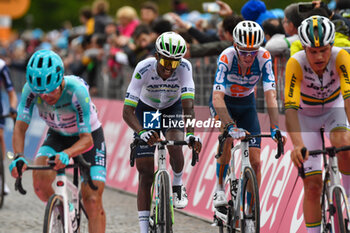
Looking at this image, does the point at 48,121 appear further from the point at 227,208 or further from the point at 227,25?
the point at 227,25

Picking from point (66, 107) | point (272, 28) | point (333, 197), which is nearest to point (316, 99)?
point (333, 197)

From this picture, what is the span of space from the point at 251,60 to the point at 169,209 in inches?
68.2

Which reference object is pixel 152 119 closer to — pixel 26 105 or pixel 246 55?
pixel 246 55

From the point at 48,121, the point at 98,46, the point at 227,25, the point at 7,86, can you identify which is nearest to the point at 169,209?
the point at 48,121

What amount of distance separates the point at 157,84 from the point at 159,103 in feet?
0.88

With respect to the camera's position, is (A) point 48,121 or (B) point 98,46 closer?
(A) point 48,121

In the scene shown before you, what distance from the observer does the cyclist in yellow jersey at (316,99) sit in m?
5.98

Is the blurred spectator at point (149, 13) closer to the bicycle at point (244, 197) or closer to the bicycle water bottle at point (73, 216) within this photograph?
the bicycle at point (244, 197)

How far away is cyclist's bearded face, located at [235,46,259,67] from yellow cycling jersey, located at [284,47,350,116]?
2.70 feet

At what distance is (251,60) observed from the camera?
23.7 ft

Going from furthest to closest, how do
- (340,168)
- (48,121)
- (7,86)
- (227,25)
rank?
(7,86) → (227,25) → (48,121) → (340,168)

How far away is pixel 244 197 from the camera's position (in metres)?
6.79

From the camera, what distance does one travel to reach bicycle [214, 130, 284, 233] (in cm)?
657

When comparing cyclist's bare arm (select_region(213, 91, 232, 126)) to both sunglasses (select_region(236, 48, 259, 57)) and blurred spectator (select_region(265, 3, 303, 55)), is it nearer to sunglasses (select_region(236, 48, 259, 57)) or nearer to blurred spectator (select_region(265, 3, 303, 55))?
sunglasses (select_region(236, 48, 259, 57))
